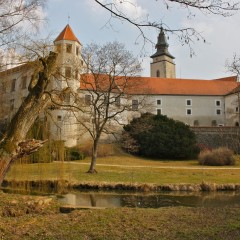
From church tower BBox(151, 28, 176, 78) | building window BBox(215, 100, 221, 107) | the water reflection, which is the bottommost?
the water reflection

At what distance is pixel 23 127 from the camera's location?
5836mm

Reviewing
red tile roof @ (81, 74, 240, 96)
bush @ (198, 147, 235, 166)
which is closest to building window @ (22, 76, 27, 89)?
bush @ (198, 147, 235, 166)

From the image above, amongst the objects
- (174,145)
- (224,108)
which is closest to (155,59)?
(224,108)

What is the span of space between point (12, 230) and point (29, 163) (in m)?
5.22

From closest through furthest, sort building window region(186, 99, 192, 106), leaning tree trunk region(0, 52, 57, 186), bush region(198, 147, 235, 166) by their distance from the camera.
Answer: leaning tree trunk region(0, 52, 57, 186)
bush region(198, 147, 235, 166)
building window region(186, 99, 192, 106)

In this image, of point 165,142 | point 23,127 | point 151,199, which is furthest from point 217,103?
point 23,127

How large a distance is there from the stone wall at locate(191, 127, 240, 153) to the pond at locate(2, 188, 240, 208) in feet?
95.5

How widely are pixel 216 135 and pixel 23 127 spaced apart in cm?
4157

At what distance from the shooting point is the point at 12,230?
245 inches

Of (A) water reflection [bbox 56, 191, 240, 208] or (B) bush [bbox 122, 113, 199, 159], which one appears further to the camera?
(B) bush [bbox 122, 113, 199, 159]

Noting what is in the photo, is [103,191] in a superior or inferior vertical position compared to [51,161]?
inferior

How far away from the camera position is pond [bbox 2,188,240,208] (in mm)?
11930

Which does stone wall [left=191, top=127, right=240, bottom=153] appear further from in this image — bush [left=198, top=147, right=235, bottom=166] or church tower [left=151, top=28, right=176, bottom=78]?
church tower [left=151, top=28, right=176, bottom=78]

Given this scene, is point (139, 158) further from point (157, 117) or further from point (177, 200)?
point (177, 200)
